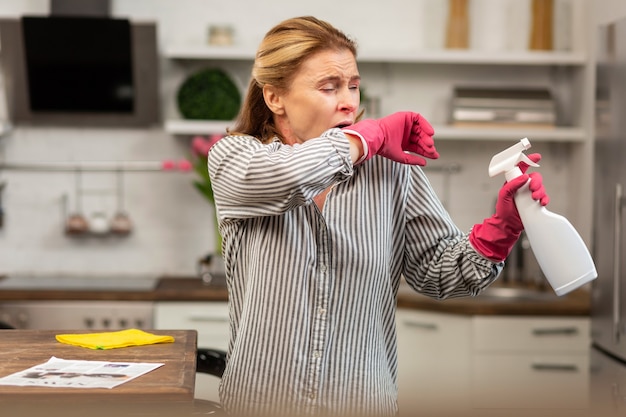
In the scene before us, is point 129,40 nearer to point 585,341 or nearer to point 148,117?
point 148,117

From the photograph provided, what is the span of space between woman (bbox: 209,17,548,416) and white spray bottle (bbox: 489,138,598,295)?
0.05 metres

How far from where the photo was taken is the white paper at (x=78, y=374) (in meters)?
1.40

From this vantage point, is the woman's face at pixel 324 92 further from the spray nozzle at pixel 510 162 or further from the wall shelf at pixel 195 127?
the wall shelf at pixel 195 127

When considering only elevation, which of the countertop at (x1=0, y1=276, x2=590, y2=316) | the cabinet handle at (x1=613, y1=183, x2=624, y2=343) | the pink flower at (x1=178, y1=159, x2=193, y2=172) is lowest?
the countertop at (x1=0, y1=276, x2=590, y2=316)

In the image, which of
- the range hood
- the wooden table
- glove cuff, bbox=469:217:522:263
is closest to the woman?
glove cuff, bbox=469:217:522:263

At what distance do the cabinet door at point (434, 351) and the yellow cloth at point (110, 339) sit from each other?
66.4 inches

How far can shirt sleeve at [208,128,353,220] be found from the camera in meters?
1.53

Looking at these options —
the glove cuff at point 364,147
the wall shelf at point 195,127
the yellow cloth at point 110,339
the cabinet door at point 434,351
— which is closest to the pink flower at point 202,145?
the wall shelf at point 195,127

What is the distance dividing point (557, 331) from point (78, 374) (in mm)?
2342

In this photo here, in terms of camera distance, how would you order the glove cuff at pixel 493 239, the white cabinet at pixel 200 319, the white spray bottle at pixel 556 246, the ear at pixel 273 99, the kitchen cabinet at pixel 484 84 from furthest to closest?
1. the kitchen cabinet at pixel 484 84
2. the white cabinet at pixel 200 319
3. the ear at pixel 273 99
4. the glove cuff at pixel 493 239
5. the white spray bottle at pixel 556 246

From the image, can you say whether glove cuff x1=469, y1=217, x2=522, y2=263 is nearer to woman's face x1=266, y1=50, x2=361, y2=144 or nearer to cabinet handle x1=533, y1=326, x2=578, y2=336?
woman's face x1=266, y1=50, x2=361, y2=144

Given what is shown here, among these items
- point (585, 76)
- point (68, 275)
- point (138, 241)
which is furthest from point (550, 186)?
point (68, 275)

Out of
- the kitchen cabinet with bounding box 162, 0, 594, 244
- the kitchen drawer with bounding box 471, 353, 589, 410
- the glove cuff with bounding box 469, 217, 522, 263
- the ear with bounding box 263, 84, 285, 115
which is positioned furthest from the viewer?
the kitchen cabinet with bounding box 162, 0, 594, 244

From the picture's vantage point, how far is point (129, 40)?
3838 mm
